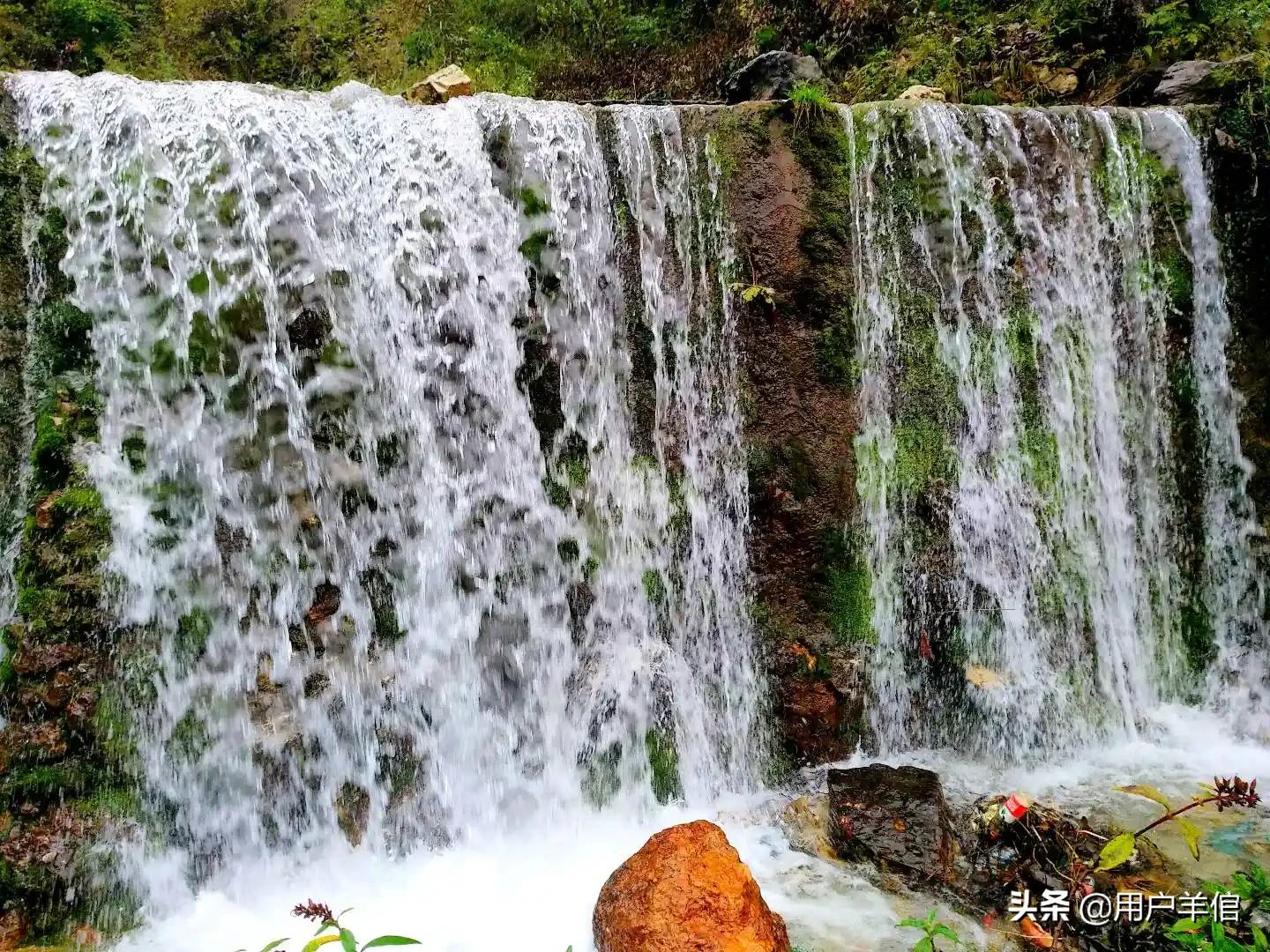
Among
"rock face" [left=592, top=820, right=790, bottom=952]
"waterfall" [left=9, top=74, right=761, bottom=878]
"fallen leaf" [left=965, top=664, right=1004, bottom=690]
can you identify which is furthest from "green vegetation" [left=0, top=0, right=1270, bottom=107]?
"rock face" [left=592, top=820, right=790, bottom=952]

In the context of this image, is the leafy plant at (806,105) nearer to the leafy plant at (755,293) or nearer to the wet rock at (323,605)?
the leafy plant at (755,293)

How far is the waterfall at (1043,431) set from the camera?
488 centimetres

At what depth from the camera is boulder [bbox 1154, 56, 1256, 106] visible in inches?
214

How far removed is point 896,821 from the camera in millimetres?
3920

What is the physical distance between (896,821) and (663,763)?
1.27 m

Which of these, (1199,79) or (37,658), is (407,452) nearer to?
(37,658)

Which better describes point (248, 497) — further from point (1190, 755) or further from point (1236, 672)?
point (1236, 672)

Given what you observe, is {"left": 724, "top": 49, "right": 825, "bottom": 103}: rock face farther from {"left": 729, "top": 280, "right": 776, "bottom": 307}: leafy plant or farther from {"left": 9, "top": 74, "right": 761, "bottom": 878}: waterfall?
{"left": 729, "top": 280, "right": 776, "bottom": 307}: leafy plant

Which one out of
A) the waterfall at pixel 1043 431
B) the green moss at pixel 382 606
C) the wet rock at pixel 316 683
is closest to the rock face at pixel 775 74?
the waterfall at pixel 1043 431

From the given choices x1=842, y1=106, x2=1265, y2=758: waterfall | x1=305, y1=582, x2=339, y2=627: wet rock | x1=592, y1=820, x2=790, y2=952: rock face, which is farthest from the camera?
x1=842, y1=106, x2=1265, y2=758: waterfall

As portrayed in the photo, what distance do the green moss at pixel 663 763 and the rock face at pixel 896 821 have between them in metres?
0.85

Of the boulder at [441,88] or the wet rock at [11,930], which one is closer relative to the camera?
the wet rock at [11,930]

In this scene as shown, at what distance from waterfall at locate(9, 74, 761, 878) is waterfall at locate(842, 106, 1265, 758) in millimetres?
1066

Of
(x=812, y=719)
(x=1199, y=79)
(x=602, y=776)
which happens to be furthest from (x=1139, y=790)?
(x=1199, y=79)
